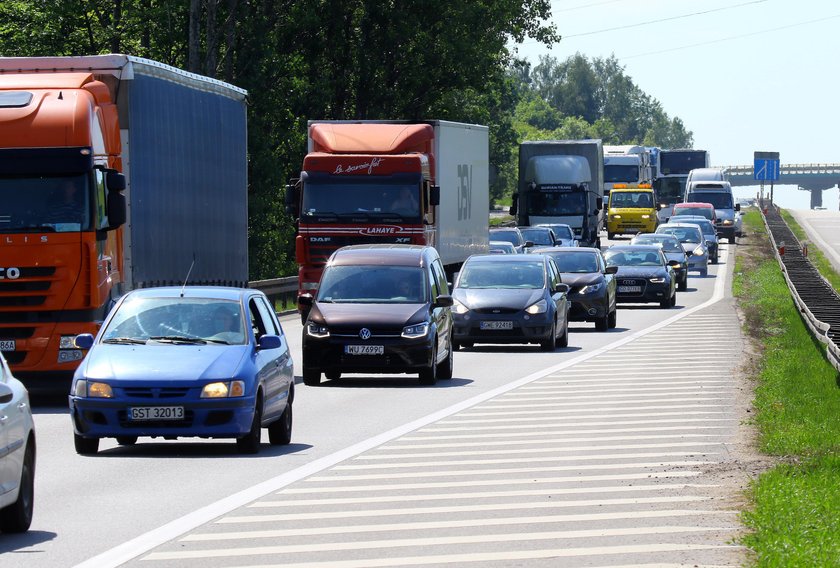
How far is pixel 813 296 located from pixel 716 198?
146 feet

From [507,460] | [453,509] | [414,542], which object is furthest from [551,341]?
[414,542]

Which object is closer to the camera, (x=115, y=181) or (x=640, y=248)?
(x=115, y=181)

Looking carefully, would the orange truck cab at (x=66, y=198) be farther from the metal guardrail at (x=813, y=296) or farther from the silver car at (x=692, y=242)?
the silver car at (x=692, y=242)

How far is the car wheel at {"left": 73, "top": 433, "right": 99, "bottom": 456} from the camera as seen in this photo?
1516cm

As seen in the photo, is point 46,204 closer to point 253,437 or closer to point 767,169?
point 253,437

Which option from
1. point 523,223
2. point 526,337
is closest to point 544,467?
point 526,337

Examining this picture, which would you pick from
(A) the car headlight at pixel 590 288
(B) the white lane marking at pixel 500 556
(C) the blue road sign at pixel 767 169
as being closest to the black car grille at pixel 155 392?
(B) the white lane marking at pixel 500 556

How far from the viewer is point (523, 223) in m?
64.6

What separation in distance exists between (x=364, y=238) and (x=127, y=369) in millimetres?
18164

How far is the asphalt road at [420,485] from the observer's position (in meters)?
10.1

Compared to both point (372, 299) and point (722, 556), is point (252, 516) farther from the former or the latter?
point (372, 299)

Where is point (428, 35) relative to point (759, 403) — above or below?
above

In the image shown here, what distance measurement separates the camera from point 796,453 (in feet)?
48.7

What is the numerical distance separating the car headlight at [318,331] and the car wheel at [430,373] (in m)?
1.25
